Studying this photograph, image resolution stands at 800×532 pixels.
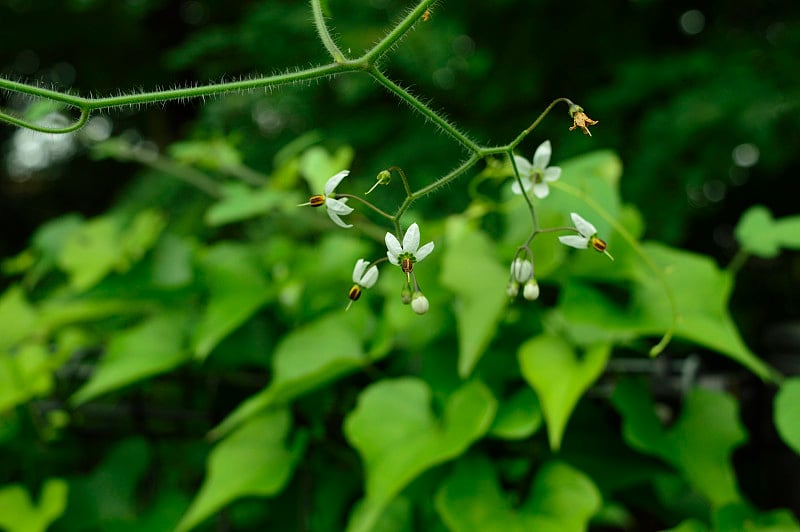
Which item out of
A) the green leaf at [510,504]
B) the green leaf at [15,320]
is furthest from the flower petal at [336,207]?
the green leaf at [15,320]

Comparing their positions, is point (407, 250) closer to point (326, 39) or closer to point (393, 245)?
point (393, 245)

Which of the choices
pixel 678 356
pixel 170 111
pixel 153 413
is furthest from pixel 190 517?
pixel 170 111

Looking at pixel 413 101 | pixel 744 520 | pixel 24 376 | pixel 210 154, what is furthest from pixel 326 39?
pixel 210 154

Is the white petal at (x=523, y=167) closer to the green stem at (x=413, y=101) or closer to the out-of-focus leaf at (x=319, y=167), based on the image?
the green stem at (x=413, y=101)

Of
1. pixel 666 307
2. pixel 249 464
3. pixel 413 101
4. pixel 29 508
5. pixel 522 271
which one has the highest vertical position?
pixel 413 101

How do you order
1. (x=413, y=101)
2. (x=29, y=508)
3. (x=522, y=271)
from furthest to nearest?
1. (x=29, y=508)
2. (x=522, y=271)
3. (x=413, y=101)

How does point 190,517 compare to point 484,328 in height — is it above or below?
below

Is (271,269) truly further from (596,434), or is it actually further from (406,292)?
(406,292)

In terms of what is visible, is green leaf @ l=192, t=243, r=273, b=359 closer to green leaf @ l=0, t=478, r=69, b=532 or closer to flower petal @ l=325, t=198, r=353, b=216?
green leaf @ l=0, t=478, r=69, b=532
